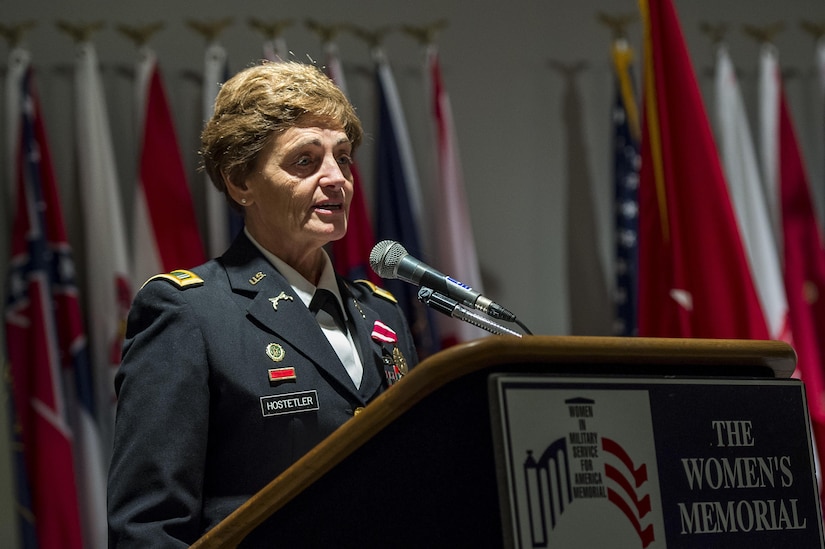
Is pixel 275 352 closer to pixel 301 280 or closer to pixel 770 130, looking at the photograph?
pixel 301 280

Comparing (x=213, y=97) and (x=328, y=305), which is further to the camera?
(x=213, y=97)

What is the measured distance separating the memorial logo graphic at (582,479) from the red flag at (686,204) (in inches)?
90.1

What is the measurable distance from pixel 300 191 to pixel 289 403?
44 centimetres

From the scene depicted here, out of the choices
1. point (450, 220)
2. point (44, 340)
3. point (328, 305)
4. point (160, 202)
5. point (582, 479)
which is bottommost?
point (582, 479)

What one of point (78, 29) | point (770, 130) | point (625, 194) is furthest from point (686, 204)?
point (78, 29)

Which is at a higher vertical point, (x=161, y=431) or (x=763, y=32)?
(x=763, y=32)

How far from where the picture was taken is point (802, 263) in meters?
Result: 4.56

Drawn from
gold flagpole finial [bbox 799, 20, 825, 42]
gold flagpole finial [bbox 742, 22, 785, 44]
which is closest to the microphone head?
gold flagpole finial [bbox 742, 22, 785, 44]

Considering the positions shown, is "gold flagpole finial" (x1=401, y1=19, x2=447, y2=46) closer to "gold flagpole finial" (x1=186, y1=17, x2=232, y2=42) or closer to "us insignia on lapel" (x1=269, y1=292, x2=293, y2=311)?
"gold flagpole finial" (x1=186, y1=17, x2=232, y2=42)

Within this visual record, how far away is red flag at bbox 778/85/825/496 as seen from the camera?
171 inches

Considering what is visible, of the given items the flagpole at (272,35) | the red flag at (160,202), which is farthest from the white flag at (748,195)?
the red flag at (160,202)

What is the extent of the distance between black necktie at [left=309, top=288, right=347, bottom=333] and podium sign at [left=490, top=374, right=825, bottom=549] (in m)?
0.82

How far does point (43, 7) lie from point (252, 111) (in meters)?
2.74

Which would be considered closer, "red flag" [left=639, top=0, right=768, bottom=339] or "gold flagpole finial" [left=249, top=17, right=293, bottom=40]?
"red flag" [left=639, top=0, right=768, bottom=339]
